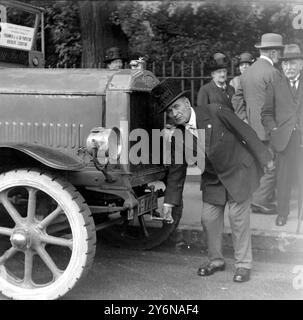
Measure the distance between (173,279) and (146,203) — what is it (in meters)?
0.60

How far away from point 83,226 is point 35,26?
8.60ft

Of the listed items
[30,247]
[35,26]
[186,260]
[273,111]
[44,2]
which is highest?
[44,2]

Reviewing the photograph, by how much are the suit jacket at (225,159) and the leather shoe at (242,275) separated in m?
0.51

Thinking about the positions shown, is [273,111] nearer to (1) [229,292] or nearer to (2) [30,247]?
(1) [229,292]

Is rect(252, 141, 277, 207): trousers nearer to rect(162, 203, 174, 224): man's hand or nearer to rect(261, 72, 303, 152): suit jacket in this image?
rect(261, 72, 303, 152): suit jacket

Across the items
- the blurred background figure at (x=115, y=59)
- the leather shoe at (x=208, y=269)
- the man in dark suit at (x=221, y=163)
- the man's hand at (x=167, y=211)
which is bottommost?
the leather shoe at (x=208, y=269)

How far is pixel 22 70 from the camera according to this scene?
4.46 m

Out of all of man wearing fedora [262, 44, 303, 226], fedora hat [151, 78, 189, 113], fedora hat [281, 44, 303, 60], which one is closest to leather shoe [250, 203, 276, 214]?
man wearing fedora [262, 44, 303, 226]

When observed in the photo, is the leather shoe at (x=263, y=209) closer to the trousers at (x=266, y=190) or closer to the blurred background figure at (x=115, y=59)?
the trousers at (x=266, y=190)

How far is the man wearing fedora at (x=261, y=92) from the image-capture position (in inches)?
232

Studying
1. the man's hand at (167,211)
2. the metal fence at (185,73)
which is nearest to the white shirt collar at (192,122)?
the man's hand at (167,211)

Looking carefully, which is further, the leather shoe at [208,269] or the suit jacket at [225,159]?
the leather shoe at [208,269]

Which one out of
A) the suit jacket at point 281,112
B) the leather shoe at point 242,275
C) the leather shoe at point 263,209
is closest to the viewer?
the leather shoe at point 242,275
